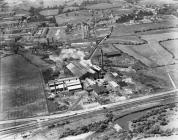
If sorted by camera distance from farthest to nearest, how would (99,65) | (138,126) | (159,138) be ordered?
1. (99,65)
2. (138,126)
3. (159,138)

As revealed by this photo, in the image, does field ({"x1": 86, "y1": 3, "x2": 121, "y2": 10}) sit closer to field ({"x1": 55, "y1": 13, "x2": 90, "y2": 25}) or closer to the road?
field ({"x1": 55, "y1": 13, "x2": 90, "y2": 25})

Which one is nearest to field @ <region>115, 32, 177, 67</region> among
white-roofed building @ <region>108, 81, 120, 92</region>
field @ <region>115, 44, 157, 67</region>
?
Answer: field @ <region>115, 44, 157, 67</region>

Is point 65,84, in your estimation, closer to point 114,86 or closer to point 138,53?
point 114,86

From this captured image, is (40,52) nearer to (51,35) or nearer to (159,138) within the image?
(51,35)

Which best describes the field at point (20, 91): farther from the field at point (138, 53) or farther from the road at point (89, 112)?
the field at point (138, 53)

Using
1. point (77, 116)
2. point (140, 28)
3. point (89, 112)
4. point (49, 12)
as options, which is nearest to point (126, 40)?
point (140, 28)

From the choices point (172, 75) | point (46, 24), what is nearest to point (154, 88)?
point (172, 75)
